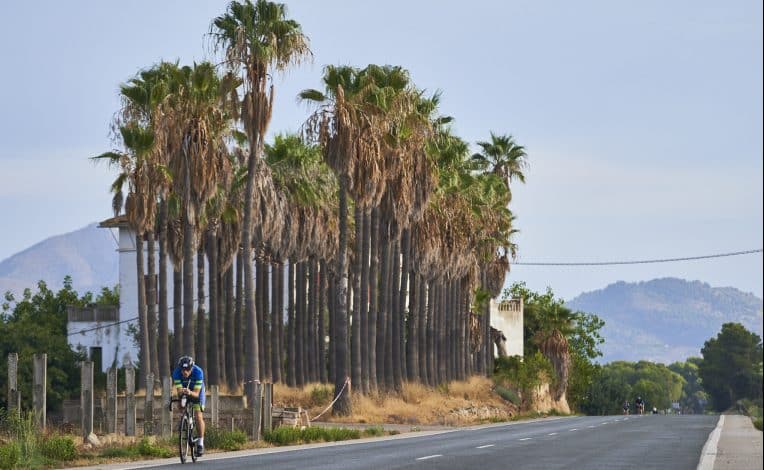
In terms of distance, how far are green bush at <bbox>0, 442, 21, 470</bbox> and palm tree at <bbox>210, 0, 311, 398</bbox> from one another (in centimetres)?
2513

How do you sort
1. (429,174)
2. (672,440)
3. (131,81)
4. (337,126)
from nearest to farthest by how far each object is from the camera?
1. (672,440)
2. (337,126)
3. (131,81)
4. (429,174)

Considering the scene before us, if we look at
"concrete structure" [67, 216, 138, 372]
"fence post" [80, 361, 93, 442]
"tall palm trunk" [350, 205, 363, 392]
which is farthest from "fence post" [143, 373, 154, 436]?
"concrete structure" [67, 216, 138, 372]

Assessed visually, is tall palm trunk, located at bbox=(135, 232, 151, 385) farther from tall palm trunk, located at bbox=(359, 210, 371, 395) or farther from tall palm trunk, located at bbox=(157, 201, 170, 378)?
tall palm trunk, located at bbox=(359, 210, 371, 395)

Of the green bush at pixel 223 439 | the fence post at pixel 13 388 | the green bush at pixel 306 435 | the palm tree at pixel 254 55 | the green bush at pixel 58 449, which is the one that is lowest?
the green bush at pixel 306 435

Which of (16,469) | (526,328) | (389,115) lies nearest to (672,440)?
(16,469)

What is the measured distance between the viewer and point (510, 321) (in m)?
109

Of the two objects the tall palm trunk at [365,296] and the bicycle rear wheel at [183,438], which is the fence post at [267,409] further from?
the tall palm trunk at [365,296]

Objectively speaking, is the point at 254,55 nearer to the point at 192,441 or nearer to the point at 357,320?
the point at 357,320

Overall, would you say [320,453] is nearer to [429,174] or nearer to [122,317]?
[429,174]

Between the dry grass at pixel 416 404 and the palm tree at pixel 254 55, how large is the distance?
5.91m

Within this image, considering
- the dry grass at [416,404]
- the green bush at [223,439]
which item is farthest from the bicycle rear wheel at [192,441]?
the dry grass at [416,404]

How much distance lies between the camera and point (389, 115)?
2154 inches

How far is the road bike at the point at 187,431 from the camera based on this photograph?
79.0 ft

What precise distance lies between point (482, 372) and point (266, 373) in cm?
2538
